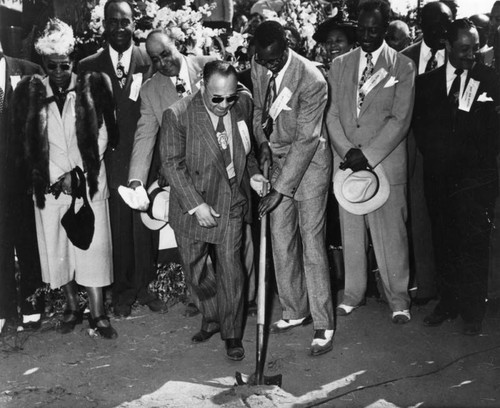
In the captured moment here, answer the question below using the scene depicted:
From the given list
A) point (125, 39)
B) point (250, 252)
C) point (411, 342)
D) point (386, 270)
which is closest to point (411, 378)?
point (411, 342)

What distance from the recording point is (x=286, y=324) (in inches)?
213

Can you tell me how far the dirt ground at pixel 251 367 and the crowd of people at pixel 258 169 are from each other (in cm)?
16

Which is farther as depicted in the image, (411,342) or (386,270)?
(386,270)

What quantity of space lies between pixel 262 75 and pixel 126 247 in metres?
1.76

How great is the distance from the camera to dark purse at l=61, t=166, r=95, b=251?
5.15 meters

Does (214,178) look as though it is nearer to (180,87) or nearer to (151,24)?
(180,87)

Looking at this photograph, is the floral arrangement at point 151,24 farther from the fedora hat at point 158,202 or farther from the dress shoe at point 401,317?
the dress shoe at point 401,317

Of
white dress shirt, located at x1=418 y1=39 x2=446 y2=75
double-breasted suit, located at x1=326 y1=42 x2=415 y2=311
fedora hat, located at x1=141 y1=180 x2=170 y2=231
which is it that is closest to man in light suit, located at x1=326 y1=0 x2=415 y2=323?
double-breasted suit, located at x1=326 y1=42 x2=415 y2=311

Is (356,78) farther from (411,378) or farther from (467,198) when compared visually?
(411,378)

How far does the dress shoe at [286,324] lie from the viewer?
5.38m

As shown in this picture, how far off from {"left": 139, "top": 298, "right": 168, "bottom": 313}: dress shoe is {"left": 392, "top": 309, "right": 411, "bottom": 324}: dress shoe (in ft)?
5.88

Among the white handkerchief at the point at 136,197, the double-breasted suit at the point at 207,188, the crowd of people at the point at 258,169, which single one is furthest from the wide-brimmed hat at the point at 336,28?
the white handkerchief at the point at 136,197

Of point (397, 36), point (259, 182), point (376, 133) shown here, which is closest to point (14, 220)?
point (259, 182)

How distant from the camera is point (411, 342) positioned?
16.7 feet
